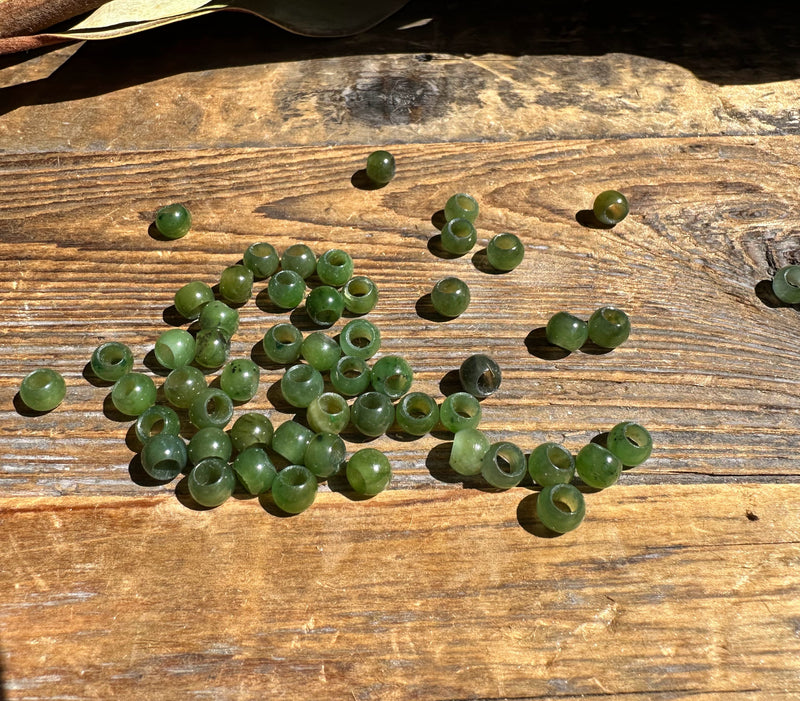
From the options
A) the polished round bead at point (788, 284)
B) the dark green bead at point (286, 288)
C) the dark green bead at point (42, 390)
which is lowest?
the polished round bead at point (788, 284)

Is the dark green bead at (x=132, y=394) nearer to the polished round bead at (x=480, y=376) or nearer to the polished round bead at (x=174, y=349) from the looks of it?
the polished round bead at (x=174, y=349)

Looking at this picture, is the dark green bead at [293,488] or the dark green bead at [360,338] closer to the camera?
the dark green bead at [293,488]

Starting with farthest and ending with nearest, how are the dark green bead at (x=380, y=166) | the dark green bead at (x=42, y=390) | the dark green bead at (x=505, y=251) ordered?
the dark green bead at (x=380, y=166), the dark green bead at (x=505, y=251), the dark green bead at (x=42, y=390)

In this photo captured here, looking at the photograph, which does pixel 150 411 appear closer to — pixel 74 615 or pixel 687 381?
pixel 74 615

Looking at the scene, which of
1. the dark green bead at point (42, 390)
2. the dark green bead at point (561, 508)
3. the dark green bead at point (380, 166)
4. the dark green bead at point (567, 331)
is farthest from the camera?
the dark green bead at point (380, 166)

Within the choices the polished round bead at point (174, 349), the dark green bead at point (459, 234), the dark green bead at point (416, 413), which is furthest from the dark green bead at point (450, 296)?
the polished round bead at point (174, 349)

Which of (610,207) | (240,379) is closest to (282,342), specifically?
(240,379)

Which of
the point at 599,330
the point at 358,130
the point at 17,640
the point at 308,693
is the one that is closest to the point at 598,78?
the point at 358,130

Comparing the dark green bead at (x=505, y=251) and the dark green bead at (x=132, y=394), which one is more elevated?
the dark green bead at (x=132, y=394)
